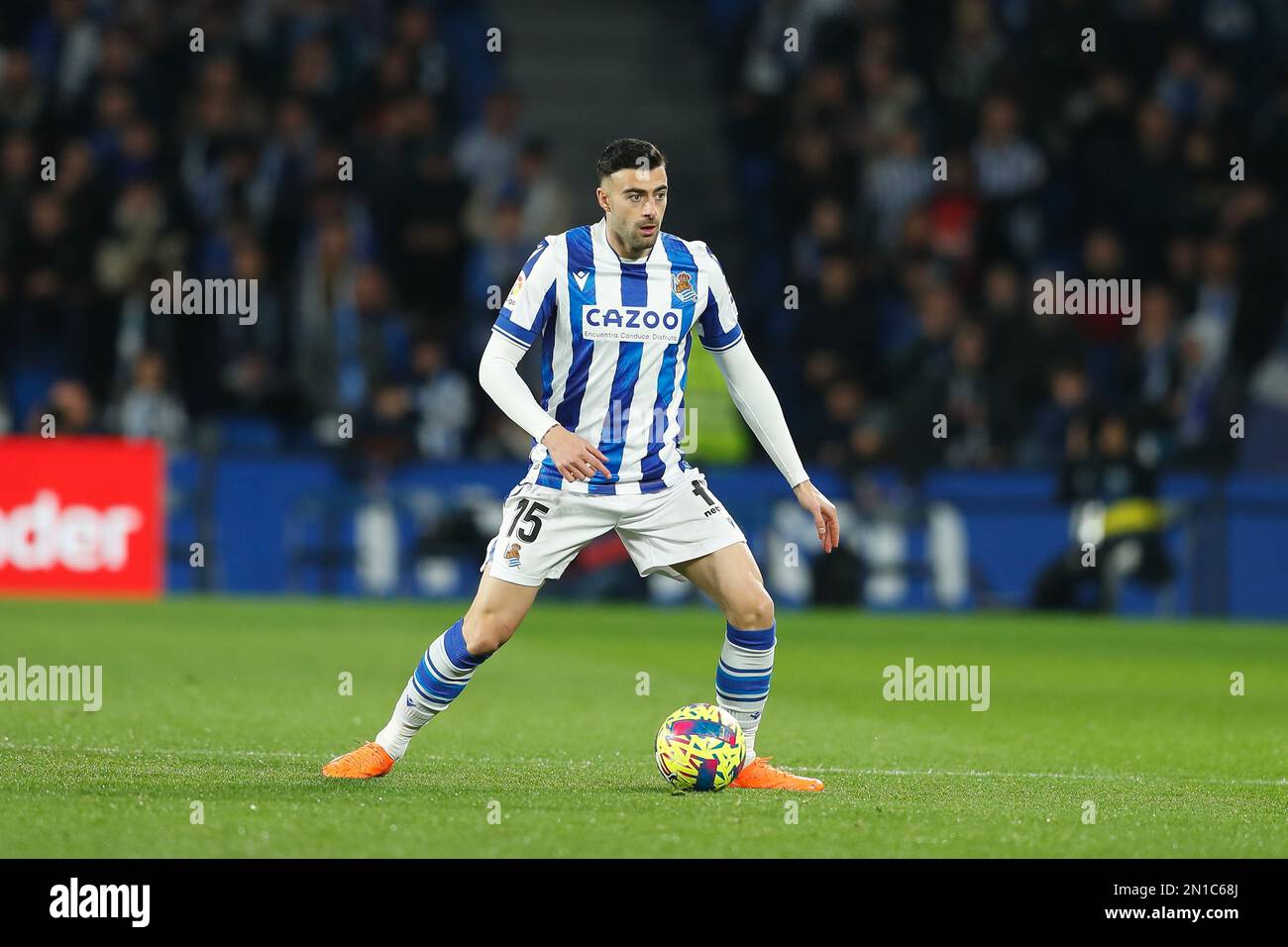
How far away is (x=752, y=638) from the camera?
→ 301 inches

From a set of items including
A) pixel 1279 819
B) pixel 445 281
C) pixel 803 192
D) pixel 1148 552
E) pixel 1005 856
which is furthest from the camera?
pixel 803 192

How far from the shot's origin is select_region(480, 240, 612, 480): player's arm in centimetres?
709

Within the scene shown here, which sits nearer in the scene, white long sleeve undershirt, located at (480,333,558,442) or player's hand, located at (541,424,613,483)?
player's hand, located at (541,424,613,483)

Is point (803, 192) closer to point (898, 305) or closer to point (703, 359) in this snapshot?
point (898, 305)

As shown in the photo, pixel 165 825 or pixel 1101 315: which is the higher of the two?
pixel 1101 315

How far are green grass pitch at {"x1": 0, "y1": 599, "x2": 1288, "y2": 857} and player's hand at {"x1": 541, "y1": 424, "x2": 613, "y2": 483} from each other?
1143 mm

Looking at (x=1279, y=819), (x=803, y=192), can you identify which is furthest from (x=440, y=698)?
(x=803, y=192)

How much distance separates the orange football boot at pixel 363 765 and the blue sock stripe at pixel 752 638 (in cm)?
135

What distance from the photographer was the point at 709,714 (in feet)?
24.7

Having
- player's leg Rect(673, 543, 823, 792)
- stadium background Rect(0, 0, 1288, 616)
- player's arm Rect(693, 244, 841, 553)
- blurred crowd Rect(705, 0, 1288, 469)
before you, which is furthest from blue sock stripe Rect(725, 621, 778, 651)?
blurred crowd Rect(705, 0, 1288, 469)

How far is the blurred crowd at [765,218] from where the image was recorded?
17750 millimetres

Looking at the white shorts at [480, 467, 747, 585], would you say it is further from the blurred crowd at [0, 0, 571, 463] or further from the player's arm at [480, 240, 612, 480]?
the blurred crowd at [0, 0, 571, 463]

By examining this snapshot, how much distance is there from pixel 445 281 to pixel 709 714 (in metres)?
11.7

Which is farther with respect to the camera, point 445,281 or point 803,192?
point 803,192
